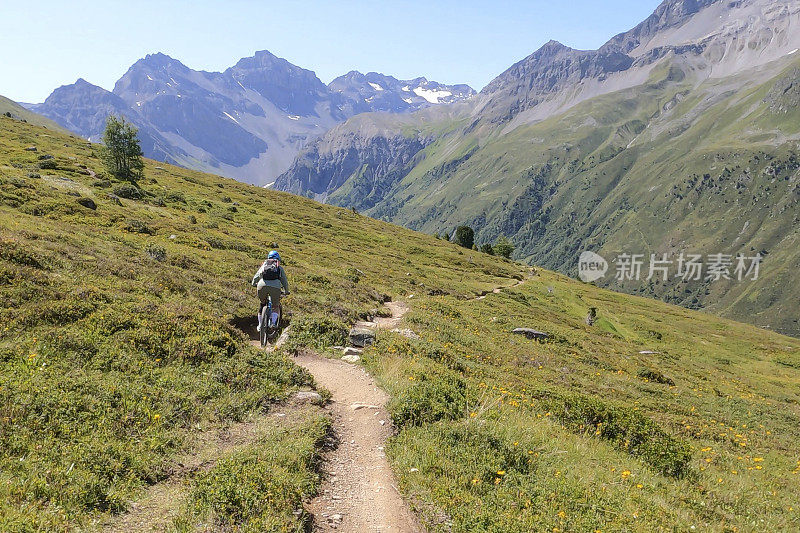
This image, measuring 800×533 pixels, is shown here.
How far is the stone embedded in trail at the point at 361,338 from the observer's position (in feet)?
61.2

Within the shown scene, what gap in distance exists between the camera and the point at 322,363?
16.5 m

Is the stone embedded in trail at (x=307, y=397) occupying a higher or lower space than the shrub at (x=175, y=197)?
lower

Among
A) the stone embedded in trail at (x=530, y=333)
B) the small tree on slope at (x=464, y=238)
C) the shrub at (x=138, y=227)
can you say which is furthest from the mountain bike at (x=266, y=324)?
the small tree on slope at (x=464, y=238)

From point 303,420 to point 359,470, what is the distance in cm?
231

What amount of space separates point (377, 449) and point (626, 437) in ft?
28.2

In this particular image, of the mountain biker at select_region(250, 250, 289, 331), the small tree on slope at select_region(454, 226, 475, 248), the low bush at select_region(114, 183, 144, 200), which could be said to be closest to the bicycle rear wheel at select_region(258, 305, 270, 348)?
the mountain biker at select_region(250, 250, 289, 331)

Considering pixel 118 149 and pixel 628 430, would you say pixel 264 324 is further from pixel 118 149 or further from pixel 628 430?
pixel 118 149

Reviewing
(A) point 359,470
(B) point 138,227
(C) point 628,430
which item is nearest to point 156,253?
(B) point 138,227

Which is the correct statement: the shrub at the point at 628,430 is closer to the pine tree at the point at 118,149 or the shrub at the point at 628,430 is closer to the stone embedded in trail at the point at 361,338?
the stone embedded in trail at the point at 361,338

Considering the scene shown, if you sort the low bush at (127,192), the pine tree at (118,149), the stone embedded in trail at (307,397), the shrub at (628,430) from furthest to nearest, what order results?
1. the pine tree at (118,149)
2. the low bush at (127,192)
3. the stone embedded in trail at (307,397)
4. the shrub at (628,430)

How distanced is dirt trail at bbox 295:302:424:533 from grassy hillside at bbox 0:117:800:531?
419 millimetres

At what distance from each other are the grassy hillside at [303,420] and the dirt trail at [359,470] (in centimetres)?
42

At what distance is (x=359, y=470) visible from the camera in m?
9.58

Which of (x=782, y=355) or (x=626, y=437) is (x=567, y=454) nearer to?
(x=626, y=437)
